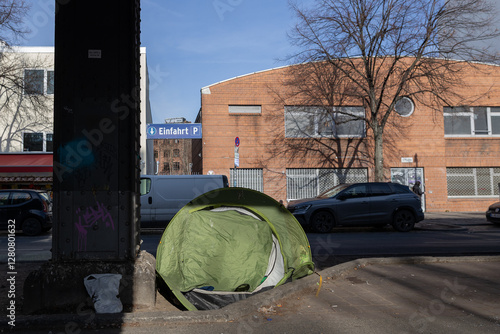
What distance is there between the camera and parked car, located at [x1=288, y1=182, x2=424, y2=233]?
13.5 meters

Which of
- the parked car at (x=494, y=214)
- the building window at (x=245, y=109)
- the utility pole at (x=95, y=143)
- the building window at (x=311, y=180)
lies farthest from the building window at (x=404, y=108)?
the utility pole at (x=95, y=143)

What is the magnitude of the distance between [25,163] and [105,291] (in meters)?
18.8

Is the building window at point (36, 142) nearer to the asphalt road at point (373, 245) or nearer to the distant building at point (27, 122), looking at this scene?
the distant building at point (27, 122)

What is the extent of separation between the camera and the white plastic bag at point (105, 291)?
4.46 metres

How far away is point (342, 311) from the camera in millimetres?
4680

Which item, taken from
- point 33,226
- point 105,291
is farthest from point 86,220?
point 33,226

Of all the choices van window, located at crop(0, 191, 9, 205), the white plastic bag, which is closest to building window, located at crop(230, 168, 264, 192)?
van window, located at crop(0, 191, 9, 205)

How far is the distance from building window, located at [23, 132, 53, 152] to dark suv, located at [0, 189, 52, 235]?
358 inches

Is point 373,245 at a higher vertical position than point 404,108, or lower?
lower

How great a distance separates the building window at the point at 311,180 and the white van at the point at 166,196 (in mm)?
9624

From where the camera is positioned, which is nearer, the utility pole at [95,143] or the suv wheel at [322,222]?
the utility pole at [95,143]

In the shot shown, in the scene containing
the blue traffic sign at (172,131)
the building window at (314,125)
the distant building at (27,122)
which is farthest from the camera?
the building window at (314,125)

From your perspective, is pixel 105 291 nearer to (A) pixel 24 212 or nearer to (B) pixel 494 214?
(A) pixel 24 212

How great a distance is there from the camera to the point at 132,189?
4.91 metres
